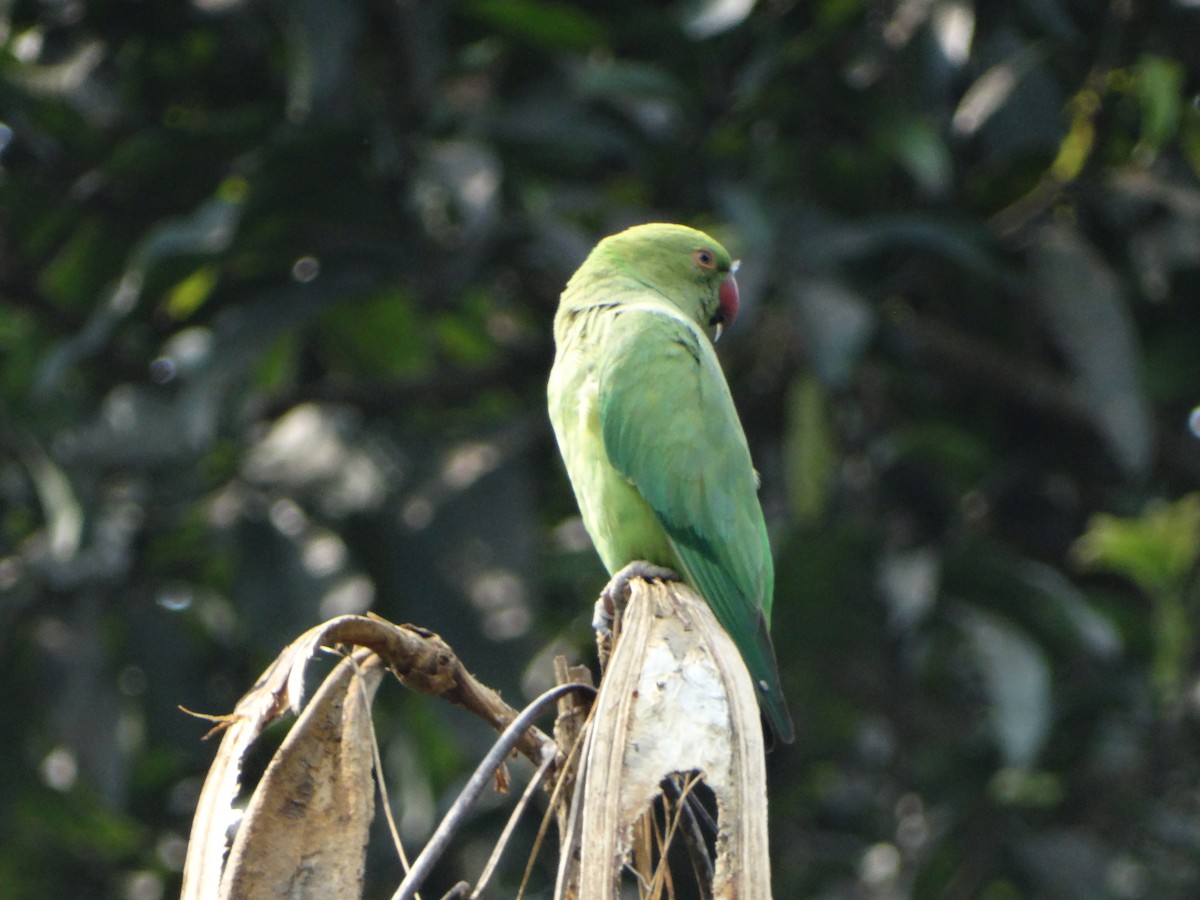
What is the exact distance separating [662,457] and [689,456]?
0.07 metres

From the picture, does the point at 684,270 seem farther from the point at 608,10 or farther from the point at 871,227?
the point at 608,10

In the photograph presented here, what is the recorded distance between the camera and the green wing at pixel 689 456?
335 cm

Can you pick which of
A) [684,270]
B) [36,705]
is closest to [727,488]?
[684,270]

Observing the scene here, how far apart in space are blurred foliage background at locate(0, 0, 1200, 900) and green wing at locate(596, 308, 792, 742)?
1029 millimetres

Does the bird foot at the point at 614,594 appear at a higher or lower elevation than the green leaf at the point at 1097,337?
higher

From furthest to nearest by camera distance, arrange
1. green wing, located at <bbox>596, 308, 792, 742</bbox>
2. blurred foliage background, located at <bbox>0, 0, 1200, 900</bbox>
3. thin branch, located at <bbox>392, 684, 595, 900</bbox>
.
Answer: blurred foliage background, located at <bbox>0, 0, 1200, 900</bbox> < green wing, located at <bbox>596, 308, 792, 742</bbox> < thin branch, located at <bbox>392, 684, 595, 900</bbox>

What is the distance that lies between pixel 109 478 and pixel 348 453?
0.86 m

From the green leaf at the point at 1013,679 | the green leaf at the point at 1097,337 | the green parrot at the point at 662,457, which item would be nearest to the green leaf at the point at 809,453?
the green leaf at the point at 1013,679

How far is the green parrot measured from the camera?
3.38 meters

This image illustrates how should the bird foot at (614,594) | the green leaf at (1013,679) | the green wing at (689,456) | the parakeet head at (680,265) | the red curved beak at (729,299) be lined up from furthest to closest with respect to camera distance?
1. the green leaf at (1013,679)
2. the red curved beak at (729,299)
3. the parakeet head at (680,265)
4. the green wing at (689,456)
5. the bird foot at (614,594)

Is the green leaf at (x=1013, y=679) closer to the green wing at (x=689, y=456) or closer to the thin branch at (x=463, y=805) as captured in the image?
the green wing at (x=689, y=456)

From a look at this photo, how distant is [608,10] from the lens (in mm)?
5754

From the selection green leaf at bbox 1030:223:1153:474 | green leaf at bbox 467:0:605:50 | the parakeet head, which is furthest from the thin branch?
green leaf at bbox 467:0:605:50

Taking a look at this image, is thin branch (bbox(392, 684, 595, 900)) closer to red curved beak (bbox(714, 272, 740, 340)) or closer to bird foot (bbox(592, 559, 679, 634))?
bird foot (bbox(592, 559, 679, 634))
